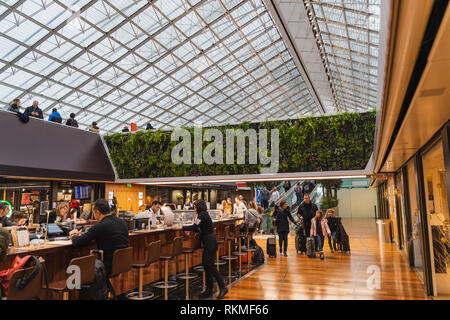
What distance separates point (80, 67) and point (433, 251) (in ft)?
52.0

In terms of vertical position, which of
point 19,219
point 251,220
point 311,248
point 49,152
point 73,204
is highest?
point 49,152

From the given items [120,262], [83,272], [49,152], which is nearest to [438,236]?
[120,262]

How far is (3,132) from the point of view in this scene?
26.8 feet

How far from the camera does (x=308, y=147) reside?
945 cm

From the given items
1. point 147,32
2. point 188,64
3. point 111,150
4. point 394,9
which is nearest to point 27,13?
point 147,32

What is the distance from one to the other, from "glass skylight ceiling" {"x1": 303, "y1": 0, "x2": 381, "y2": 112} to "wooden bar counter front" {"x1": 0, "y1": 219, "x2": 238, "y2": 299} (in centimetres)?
1074

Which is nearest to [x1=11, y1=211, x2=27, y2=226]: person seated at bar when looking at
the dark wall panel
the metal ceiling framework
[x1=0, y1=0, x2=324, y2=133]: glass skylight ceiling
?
the dark wall panel

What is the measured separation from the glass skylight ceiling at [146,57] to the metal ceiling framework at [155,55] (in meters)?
0.05

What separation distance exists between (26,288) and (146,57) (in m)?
15.8

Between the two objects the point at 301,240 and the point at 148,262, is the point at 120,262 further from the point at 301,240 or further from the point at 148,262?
the point at 301,240

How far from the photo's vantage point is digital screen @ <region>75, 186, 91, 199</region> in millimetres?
12633

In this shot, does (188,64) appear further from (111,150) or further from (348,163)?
(348,163)

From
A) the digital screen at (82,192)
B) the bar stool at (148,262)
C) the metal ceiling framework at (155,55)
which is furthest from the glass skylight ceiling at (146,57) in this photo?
the bar stool at (148,262)

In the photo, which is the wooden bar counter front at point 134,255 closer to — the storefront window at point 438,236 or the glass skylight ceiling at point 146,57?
the storefront window at point 438,236
